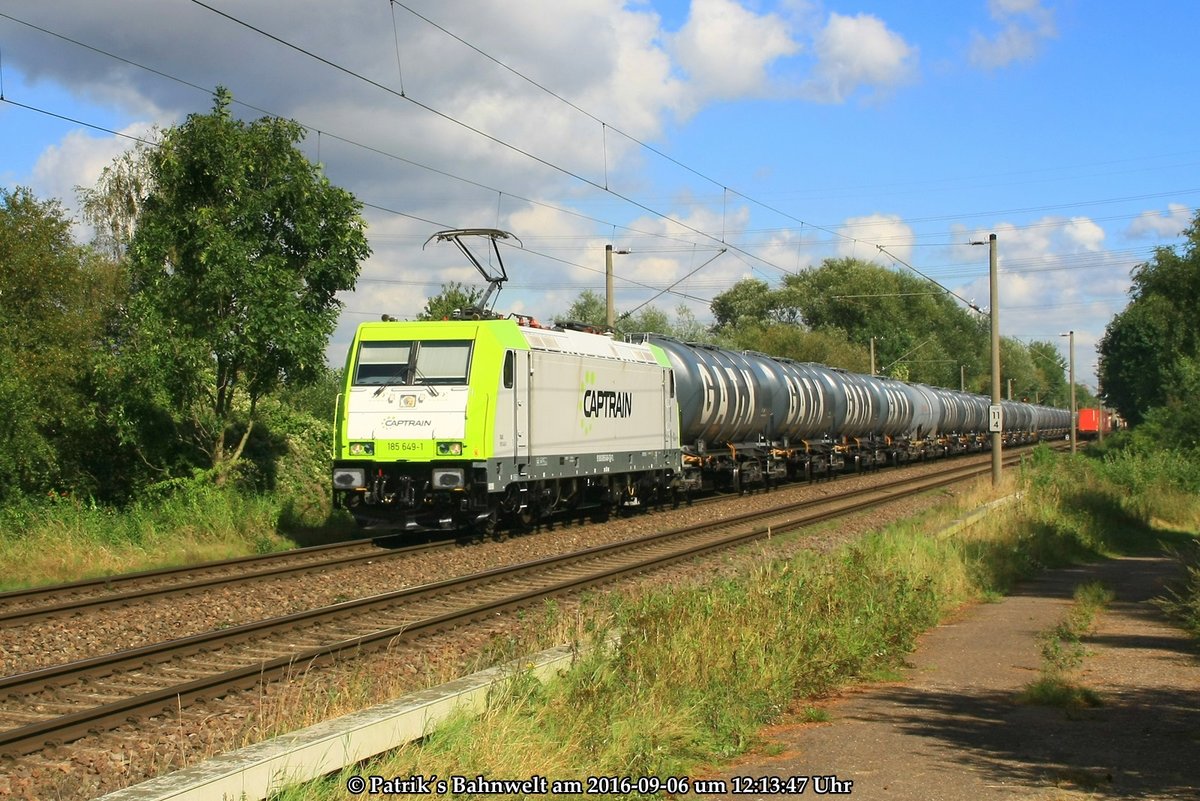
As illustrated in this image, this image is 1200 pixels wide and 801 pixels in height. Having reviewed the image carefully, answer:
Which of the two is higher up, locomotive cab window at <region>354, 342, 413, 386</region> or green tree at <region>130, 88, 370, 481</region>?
green tree at <region>130, 88, 370, 481</region>

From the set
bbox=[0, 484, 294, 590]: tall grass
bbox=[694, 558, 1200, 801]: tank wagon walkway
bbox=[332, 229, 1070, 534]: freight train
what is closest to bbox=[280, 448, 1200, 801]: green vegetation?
bbox=[694, 558, 1200, 801]: tank wagon walkway

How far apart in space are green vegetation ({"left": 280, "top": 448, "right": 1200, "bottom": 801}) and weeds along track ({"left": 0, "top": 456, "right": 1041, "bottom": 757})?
6.85 ft

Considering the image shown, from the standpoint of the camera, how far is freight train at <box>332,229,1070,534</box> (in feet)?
56.6

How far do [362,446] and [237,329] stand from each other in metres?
3.02

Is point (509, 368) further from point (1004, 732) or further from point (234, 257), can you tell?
point (1004, 732)

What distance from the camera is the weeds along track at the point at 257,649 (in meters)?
7.79

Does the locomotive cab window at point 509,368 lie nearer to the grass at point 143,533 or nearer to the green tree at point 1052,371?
the grass at point 143,533

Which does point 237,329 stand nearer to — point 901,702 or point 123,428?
point 123,428

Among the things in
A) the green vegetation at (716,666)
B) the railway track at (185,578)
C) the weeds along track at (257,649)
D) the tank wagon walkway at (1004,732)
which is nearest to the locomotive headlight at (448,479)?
the railway track at (185,578)

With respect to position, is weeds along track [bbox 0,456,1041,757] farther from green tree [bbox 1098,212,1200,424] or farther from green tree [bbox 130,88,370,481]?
green tree [bbox 1098,212,1200,424]

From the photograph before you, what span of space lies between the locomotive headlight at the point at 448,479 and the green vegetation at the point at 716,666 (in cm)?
534

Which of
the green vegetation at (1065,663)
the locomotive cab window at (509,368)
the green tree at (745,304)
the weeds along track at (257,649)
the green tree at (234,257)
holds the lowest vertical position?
the weeds along track at (257,649)

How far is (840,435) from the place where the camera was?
1455 inches

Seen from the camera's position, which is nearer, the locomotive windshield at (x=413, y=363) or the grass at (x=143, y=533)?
the grass at (x=143, y=533)
